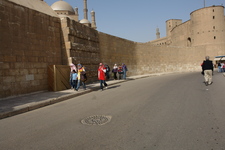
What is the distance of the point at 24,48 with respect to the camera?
884 cm

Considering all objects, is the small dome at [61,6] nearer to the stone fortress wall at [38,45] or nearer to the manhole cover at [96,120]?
the stone fortress wall at [38,45]

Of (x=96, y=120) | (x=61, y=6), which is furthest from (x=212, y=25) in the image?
(x=96, y=120)

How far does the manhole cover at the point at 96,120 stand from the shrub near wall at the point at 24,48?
16.3 ft

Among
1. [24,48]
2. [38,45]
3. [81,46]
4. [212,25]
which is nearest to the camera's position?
[24,48]

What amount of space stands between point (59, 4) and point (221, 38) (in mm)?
44210

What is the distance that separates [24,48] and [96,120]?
6087 millimetres

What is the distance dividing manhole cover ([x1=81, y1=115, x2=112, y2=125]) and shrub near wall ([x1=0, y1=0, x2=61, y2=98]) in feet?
16.3

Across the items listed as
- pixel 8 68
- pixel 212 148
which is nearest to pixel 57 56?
pixel 8 68

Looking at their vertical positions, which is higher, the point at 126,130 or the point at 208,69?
the point at 208,69

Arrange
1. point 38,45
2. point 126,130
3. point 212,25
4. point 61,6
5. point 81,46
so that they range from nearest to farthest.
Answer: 1. point 126,130
2. point 38,45
3. point 81,46
4. point 212,25
5. point 61,6

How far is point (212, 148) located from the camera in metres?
2.89

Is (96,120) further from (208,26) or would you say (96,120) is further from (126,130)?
(208,26)

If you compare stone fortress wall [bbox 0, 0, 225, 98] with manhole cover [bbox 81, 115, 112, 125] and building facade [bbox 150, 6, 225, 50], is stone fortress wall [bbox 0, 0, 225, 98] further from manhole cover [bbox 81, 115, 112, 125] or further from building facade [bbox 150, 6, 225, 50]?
building facade [bbox 150, 6, 225, 50]

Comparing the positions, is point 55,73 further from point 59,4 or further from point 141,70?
point 59,4
